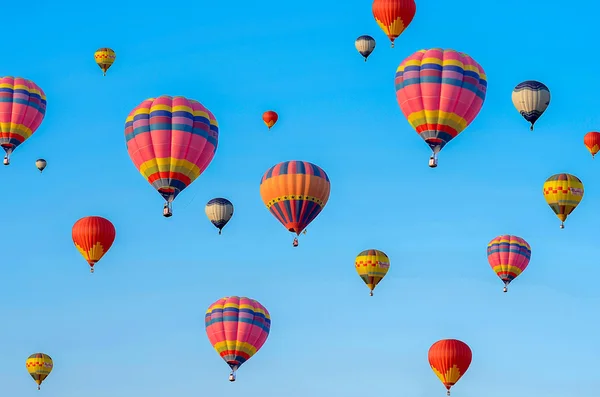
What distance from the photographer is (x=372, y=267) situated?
Answer: 82.3m

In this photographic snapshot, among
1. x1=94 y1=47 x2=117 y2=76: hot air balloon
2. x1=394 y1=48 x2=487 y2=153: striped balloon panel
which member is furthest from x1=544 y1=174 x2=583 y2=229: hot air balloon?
x1=94 y1=47 x2=117 y2=76: hot air balloon

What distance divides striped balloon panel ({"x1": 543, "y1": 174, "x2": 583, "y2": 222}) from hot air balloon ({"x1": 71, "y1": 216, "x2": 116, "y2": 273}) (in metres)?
22.4

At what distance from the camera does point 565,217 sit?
266ft

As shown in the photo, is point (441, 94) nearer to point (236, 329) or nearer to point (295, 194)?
point (295, 194)

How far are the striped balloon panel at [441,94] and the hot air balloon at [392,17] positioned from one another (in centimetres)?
997

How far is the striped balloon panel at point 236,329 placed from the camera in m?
74.7

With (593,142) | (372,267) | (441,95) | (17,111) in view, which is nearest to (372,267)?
(372,267)

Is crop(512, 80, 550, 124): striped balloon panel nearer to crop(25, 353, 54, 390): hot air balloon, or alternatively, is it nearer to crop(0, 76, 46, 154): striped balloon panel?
crop(0, 76, 46, 154): striped balloon panel

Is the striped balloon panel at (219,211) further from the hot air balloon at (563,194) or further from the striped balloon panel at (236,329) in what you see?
the hot air balloon at (563,194)

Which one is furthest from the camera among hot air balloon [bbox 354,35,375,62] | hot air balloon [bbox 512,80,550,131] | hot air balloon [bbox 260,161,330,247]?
hot air balloon [bbox 354,35,375,62]

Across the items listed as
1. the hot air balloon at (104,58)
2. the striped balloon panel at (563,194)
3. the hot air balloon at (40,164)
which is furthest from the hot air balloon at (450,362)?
the hot air balloon at (40,164)

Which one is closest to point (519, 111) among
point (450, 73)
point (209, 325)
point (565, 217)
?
point (565, 217)

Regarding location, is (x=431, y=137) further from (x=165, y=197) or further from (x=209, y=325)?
(x=209, y=325)

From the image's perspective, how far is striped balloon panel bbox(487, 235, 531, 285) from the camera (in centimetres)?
8356
